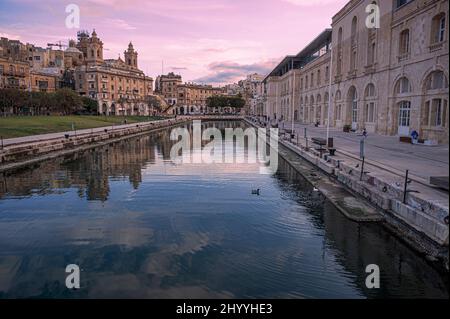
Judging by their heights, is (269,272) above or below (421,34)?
below

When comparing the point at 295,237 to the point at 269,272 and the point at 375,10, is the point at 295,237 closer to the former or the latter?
the point at 269,272

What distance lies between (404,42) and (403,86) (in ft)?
12.1

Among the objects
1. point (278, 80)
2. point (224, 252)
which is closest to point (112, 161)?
point (224, 252)

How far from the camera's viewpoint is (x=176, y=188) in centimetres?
1623

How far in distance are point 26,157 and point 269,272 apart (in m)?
21.1

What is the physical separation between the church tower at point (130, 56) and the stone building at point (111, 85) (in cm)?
1405

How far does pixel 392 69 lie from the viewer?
30.0 meters

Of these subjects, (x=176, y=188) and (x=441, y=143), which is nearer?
(x=176, y=188)

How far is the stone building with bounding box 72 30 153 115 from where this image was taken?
88.8m

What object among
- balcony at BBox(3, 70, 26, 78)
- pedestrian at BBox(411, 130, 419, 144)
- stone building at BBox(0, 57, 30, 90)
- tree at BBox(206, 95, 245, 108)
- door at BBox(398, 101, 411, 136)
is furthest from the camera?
tree at BBox(206, 95, 245, 108)

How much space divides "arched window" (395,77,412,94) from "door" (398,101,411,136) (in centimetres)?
95

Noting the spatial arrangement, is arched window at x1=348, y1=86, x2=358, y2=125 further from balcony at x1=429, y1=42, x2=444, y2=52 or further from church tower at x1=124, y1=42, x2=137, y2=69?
church tower at x1=124, y1=42, x2=137, y2=69

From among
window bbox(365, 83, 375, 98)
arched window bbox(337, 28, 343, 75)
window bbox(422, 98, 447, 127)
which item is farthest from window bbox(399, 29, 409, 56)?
arched window bbox(337, 28, 343, 75)
